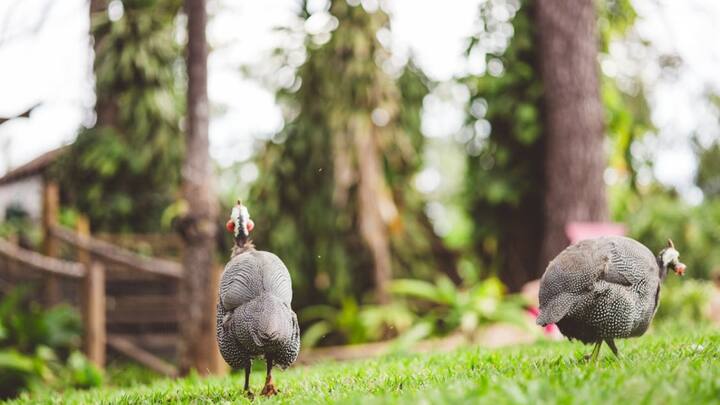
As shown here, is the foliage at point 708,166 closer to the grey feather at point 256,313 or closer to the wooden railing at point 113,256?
the wooden railing at point 113,256

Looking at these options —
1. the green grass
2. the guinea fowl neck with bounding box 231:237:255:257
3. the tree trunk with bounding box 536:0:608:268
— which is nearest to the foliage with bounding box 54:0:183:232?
the tree trunk with bounding box 536:0:608:268

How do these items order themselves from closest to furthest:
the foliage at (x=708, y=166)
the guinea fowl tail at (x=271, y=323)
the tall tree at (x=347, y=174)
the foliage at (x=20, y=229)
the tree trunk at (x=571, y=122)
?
the guinea fowl tail at (x=271, y=323) → the tree trunk at (x=571, y=122) → the tall tree at (x=347, y=174) → the foliage at (x=20, y=229) → the foliage at (x=708, y=166)

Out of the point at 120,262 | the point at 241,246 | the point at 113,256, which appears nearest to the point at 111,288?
the point at 113,256

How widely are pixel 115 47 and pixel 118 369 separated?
532 cm

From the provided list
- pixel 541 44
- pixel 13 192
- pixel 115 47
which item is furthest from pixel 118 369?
pixel 13 192

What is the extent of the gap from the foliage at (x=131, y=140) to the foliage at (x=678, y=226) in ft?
25.7

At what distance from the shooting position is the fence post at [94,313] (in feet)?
31.2

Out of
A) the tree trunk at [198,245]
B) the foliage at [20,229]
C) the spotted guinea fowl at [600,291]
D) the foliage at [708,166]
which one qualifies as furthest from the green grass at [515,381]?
the foliage at [708,166]

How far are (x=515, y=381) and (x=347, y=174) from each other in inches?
306

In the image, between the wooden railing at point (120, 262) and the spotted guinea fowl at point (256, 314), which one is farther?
the wooden railing at point (120, 262)

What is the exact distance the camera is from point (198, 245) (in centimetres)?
836

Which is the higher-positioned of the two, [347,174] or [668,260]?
[347,174]

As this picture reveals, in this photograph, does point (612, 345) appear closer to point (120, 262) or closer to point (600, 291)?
point (600, 291)

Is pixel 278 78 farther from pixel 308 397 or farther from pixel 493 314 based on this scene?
pixel 308 397
